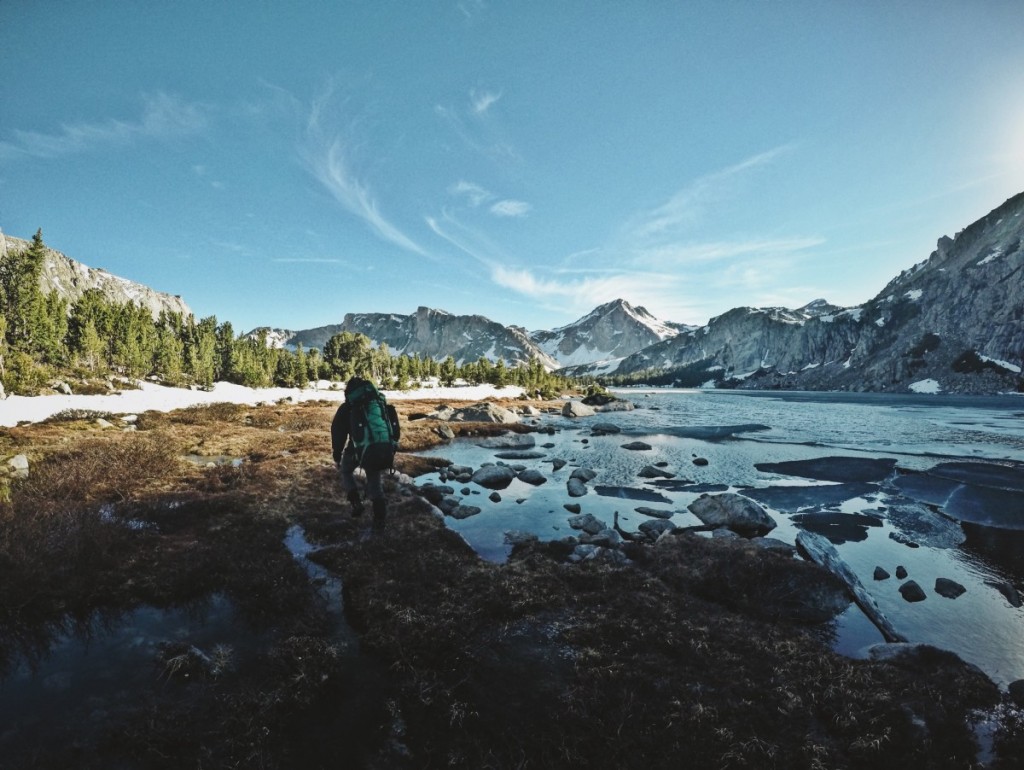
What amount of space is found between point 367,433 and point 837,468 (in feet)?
106

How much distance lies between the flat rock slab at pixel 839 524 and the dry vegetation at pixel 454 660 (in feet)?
22.3

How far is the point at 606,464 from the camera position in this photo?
29.5 m

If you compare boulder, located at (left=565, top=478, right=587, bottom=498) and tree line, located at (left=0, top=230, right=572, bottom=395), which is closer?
boulder, located at (left=565, top=478, right=587, bottom=498)

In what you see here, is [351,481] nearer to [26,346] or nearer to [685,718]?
[685,718]

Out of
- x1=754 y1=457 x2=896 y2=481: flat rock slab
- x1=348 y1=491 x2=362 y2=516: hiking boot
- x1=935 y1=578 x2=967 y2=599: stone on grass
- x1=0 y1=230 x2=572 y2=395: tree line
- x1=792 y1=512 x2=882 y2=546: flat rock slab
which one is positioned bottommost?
x1=754 y1=457 x2=896 y2=481: flat rock slab

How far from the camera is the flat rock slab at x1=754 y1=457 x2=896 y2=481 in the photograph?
86.2ft

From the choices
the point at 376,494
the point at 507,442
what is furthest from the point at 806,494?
the point at 507,442

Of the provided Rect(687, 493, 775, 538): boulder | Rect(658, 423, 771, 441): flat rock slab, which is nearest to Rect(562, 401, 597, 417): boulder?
Rect(658, 423, 771, 441): flat rock slab

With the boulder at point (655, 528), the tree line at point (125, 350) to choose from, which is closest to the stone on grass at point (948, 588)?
the boulder at point (655, 528)

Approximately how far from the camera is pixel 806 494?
21.9 meters

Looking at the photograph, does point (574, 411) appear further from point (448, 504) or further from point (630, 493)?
point (448, 504)

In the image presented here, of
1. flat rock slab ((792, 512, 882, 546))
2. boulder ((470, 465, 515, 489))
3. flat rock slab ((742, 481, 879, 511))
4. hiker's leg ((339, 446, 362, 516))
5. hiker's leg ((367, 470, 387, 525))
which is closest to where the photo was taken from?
hiker's leg ((367, 470, 387, 525))

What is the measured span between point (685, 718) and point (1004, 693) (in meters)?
6.03

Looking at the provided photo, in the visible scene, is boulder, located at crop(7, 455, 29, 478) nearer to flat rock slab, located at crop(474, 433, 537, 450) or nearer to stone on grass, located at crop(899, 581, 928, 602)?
flat rock slab, located at crop(474, 433, 537, 450)
